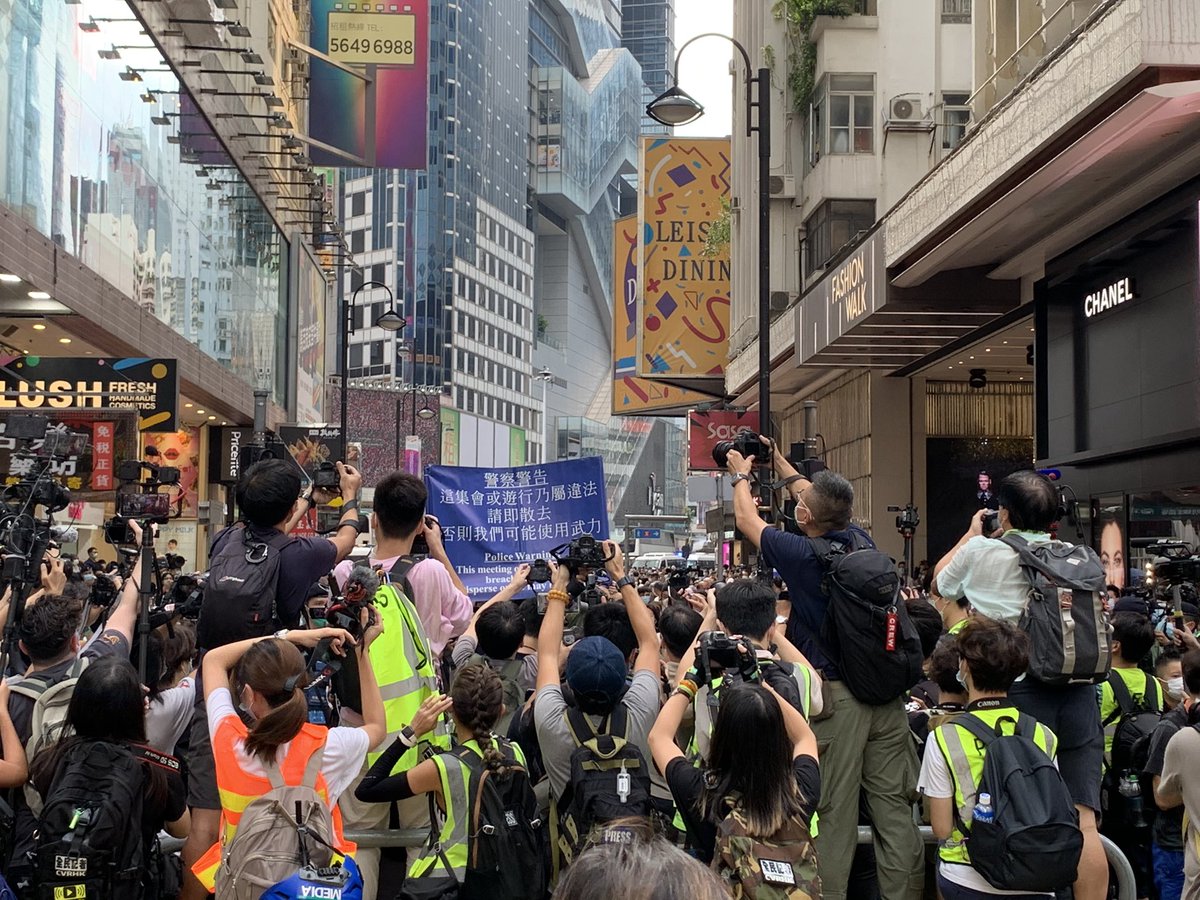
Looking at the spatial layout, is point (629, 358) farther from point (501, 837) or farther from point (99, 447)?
point (501, 837)

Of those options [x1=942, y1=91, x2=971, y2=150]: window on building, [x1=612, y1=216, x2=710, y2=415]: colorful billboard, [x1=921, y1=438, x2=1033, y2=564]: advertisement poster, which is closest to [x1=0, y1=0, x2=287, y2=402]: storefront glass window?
[x1=942, y1=91, x2=971, y2=150]: window on building

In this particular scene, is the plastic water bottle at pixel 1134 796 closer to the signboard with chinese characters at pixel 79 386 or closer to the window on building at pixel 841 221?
the signboard with chinese characters at pixel 79 386

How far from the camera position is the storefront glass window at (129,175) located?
698 inches

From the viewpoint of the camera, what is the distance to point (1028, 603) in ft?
19.8

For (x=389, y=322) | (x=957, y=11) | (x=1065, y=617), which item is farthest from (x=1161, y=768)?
(x=389, y=322)

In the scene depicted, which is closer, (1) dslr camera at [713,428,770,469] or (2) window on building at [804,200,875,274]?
(1) dslr camera at [713,428,770,469]

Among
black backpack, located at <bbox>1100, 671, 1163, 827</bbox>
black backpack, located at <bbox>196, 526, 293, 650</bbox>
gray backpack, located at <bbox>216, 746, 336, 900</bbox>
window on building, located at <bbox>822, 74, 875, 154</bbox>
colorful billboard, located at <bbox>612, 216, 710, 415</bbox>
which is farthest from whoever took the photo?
colorful billboard, located at <bbox>612, 216, 710, 415</bbox>

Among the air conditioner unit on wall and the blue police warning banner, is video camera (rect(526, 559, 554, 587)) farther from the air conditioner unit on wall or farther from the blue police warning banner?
the air conditioner unit on wall

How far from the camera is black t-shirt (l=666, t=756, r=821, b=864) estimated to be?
182 inches

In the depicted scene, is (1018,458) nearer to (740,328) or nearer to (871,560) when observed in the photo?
(740,328)

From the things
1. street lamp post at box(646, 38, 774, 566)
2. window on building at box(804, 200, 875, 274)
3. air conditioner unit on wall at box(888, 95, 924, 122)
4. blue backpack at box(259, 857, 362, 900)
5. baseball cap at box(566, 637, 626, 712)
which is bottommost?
blue backpack at box(259, 857, 362, 900)

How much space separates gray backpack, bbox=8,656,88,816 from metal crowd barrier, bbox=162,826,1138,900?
61 centimetres

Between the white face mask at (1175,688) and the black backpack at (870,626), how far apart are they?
194 cm

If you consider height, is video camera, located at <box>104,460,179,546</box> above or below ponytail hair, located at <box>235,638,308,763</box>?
above
